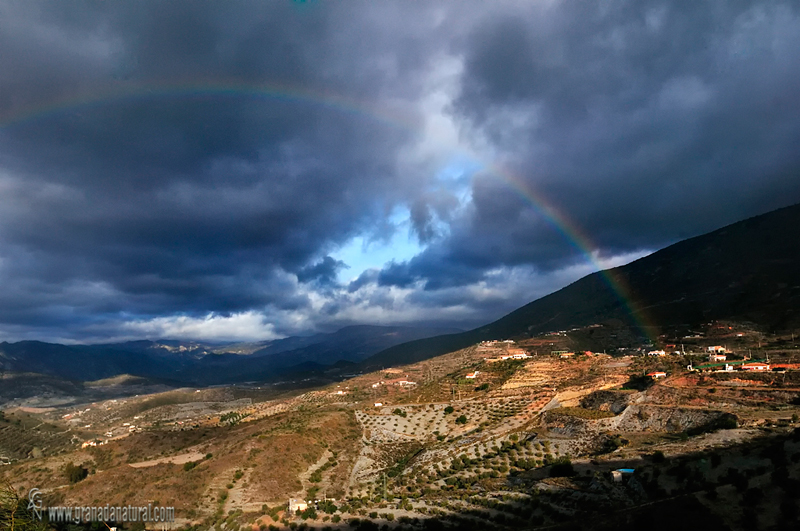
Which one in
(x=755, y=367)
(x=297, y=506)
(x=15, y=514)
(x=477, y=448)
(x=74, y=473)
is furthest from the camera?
(x=755, y=367)

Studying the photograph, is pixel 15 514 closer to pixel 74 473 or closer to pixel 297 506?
pixel 297 506

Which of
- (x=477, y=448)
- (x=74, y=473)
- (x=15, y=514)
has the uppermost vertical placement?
(x=15, y=514)

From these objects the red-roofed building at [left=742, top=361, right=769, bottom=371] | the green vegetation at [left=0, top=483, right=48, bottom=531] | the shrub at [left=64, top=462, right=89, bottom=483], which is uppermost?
the green vegetation at [left=0, top=483, right=48, bottom=531]

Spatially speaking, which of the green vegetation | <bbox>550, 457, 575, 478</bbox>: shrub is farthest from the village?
the green vegetation

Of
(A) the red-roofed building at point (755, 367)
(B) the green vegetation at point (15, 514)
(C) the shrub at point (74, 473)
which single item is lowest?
(C) the shrub at point (74, 473)

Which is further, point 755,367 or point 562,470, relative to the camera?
point 755,367

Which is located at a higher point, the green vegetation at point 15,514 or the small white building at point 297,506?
the green vegetation at point 15,514

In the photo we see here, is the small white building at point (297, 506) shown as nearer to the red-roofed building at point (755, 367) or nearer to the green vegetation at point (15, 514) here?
the green vegetation at point (15, 514)

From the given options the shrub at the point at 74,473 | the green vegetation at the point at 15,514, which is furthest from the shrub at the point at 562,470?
the shrub at the point at 74,473

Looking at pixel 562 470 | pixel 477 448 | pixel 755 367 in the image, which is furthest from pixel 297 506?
pixel 755 367

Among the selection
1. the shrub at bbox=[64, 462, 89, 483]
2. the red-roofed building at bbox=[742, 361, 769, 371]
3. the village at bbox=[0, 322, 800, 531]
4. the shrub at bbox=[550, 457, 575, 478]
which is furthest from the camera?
the red-roofed building at bbox=[742, 361, 769, 371]

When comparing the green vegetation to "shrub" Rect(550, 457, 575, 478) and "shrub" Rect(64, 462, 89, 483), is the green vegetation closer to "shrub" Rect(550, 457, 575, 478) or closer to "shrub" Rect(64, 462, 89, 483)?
"shrub" Rect(550, 457, 575, 478)
